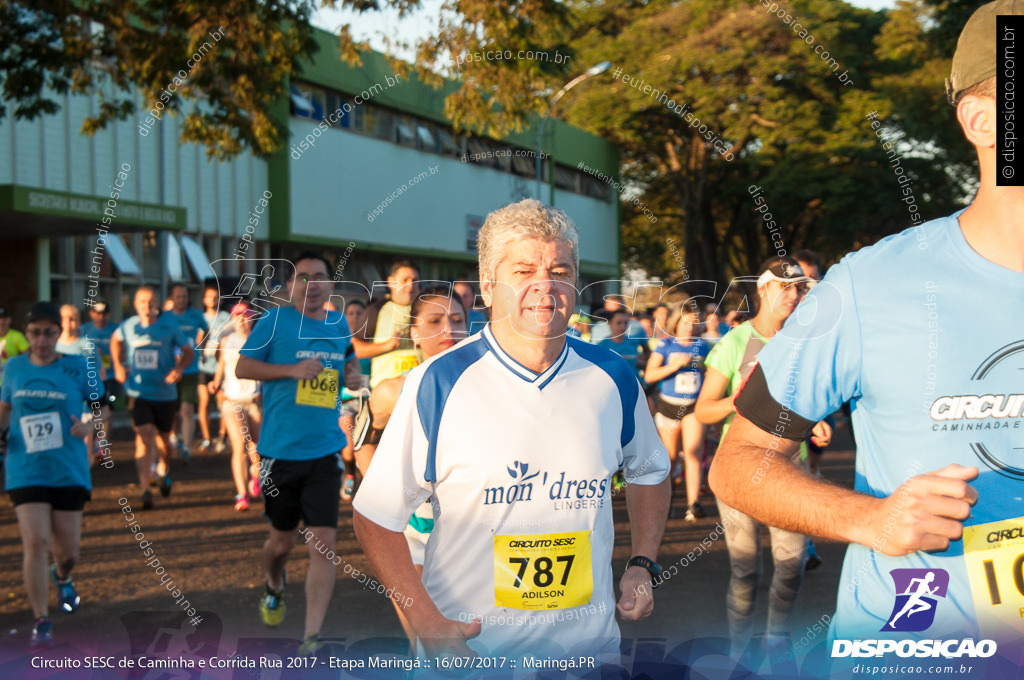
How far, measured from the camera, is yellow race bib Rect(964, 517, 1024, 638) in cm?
181

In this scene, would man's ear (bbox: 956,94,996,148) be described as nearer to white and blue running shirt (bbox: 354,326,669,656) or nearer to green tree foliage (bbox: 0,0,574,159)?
white and blue running shirt (bbox: 354,326,669,656)

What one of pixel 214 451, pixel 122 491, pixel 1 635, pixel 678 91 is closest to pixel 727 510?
pixel 1 635

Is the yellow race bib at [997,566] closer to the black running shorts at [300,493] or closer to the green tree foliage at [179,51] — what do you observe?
the black running shorts at [300,493]

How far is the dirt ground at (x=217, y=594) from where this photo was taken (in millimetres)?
4246

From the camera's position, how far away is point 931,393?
183cm

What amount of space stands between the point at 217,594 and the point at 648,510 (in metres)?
4.20

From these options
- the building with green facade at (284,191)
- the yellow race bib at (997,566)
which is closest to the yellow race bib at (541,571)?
the yellow race bib at (997,566)

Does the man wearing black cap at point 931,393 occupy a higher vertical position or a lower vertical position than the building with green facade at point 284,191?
lower

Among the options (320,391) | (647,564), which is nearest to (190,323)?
(320,391)

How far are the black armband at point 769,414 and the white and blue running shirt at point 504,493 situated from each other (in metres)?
0.88

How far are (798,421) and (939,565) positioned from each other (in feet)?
1.19

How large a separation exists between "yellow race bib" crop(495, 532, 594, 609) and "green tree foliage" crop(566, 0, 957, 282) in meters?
21.3

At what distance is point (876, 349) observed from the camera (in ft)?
6.11

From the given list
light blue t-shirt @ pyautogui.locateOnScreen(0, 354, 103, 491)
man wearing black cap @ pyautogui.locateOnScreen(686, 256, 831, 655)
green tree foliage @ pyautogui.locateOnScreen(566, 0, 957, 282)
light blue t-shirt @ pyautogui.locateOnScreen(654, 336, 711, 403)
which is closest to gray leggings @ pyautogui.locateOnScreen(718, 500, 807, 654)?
man wearing black cap @ pyautogui.locateOnScreen(686, 256, 831, 655)
